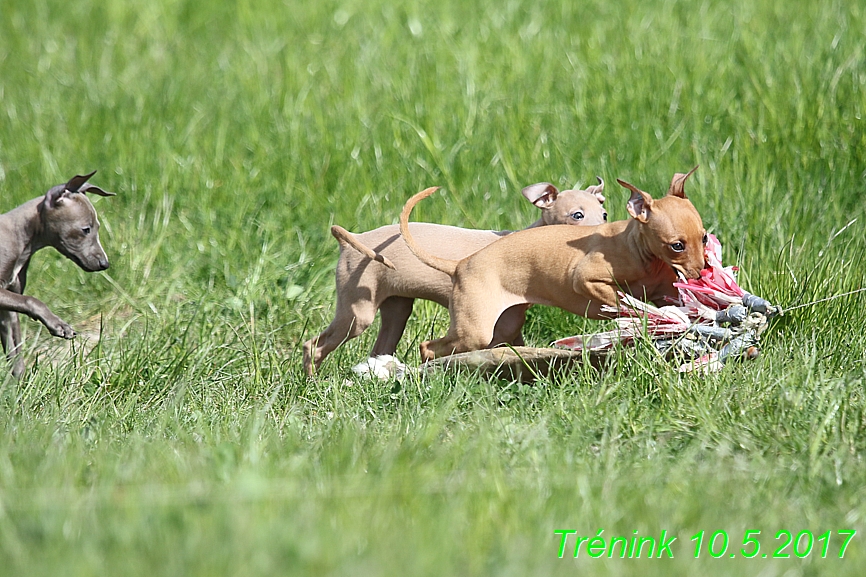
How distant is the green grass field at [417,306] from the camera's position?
277 cm

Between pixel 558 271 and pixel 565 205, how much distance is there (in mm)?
662

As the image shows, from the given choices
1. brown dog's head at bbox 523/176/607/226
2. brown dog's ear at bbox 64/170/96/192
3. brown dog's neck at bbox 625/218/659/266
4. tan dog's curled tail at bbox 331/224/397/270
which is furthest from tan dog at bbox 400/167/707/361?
brown dog's ear at bbox 64/170/96/192

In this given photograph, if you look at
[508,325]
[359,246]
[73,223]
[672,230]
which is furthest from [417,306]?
[672,230]

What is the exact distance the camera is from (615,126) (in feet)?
22.5

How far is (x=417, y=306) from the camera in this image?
549 centimetres

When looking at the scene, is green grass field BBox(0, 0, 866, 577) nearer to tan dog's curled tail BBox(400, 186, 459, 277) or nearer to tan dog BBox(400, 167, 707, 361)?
tan dog BBox(400, 167, 707, 361)

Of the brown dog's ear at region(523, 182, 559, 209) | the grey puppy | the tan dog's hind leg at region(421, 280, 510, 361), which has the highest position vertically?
the grey puppy

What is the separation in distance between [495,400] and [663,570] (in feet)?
5.01

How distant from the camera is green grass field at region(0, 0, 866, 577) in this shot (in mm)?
2773

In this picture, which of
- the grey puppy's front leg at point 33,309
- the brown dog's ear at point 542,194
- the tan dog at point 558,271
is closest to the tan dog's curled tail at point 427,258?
the tan dog at point 558,271

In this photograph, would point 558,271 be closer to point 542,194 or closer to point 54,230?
point 542,194

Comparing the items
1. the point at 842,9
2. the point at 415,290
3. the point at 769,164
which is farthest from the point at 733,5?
the point at 415,290

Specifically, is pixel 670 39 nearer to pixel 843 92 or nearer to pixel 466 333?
pixel 843 92

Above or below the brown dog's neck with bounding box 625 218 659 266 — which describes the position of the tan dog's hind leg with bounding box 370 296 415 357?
below
